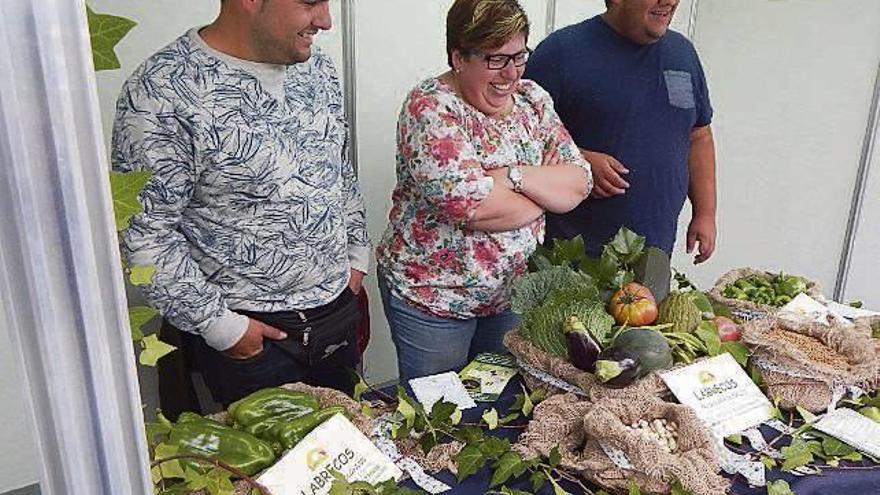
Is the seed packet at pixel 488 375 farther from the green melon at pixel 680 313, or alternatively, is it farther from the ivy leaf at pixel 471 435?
the green melon at pixel 680 313

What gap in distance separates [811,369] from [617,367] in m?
0.39

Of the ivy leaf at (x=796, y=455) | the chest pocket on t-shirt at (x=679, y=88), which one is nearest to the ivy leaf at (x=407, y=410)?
the ivy leaf at (x=796, y=455)

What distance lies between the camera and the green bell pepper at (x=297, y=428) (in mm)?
1020

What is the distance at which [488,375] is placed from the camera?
135 centimetres

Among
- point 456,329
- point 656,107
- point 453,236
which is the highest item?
point 656,107

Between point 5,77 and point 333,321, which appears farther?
point 333,321

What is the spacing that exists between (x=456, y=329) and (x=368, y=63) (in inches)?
42.2

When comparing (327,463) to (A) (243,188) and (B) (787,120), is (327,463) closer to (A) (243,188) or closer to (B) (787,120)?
(A) (243,188)

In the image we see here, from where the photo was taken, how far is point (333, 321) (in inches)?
59.2

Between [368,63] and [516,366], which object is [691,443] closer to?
[516,366]

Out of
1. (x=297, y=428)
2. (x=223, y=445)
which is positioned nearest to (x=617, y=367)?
(x=297, y=428)

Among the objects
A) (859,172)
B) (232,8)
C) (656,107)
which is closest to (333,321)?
(232,8)

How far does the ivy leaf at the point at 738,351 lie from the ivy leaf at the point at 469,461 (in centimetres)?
54

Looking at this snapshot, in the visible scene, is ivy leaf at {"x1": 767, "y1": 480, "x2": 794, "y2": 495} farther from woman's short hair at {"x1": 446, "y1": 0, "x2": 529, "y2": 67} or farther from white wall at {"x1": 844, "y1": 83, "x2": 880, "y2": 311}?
white wall at {"x1": 844, "y1": 83, "x2": 880, "y2": 311}
